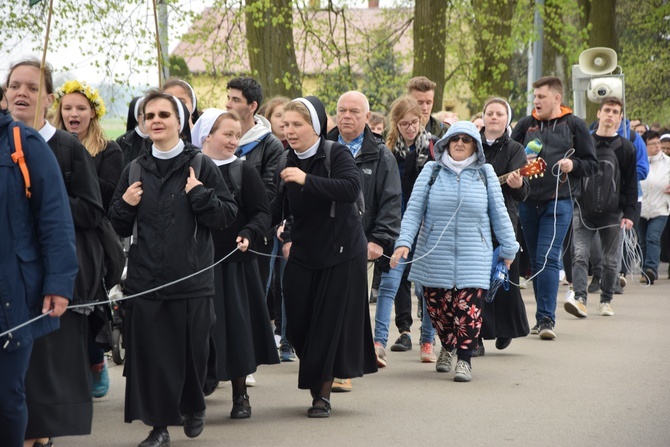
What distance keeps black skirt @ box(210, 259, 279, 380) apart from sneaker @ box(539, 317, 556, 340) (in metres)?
4.39

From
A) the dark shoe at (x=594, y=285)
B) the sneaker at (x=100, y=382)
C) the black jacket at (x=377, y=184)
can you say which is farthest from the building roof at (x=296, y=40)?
the sneaker at (x=100, y=382)

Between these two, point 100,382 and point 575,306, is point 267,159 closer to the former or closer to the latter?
point 100,382

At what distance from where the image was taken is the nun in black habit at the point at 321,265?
787cm

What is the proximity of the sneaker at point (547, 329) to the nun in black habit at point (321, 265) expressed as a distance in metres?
3.87

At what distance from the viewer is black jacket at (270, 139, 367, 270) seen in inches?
309

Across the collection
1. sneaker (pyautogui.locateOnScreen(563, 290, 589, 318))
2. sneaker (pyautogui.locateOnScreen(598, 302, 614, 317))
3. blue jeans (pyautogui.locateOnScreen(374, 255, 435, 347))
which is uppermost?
blue jeans (pyautogui.locateOnScreen(374, 255, 435, 347))

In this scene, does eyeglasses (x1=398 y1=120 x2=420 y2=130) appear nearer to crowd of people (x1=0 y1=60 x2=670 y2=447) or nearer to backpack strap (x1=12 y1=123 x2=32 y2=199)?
crowd of people (x1=0 y1=60 x2=670 y2=447)

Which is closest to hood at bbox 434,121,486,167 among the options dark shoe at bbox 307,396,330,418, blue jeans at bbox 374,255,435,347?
blue jeans at bbox 374,255,435,347

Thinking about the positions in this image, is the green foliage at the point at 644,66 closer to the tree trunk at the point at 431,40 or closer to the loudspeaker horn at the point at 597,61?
the tree trunk at the point at 431,40

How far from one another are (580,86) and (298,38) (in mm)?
4753

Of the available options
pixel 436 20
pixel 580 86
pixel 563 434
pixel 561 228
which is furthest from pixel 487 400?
pixel 436 20

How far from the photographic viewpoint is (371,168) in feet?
31.1

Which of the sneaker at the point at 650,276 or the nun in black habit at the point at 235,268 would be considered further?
the sneaker at the point at 650,276

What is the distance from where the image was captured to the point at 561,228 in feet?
37.2
